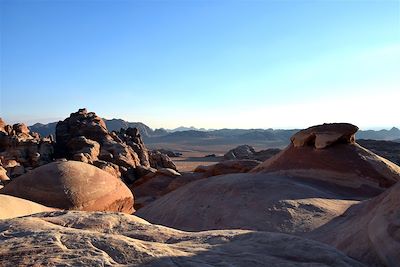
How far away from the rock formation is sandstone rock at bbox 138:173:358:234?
7666mm

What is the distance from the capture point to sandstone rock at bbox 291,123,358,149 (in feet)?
39.4

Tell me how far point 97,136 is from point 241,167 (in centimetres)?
1029

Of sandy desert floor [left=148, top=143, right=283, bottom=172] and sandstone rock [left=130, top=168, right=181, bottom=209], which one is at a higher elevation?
sandstone rock [left=130, top=168, right=181, bottom=209]

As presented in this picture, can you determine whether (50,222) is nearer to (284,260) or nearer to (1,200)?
(284,260)

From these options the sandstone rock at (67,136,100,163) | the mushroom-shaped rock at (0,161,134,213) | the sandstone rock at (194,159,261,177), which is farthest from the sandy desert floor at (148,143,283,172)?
the mushroom-shaped rock at (0,161,134,213)

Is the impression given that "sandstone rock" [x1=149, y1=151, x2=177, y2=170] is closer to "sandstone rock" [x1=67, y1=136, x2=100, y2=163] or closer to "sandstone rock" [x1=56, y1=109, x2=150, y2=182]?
"sandstone rock" [x1=56, y1=109, x2=150, y2=182]

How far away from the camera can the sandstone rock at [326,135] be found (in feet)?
39.4

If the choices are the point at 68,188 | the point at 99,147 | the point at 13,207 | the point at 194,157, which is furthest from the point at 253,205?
the point at 194,157

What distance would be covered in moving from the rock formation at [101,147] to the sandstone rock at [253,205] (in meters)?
7.67

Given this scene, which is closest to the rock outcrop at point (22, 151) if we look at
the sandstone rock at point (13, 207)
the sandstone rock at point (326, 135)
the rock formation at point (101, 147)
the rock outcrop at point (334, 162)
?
the rock formation at point (101, 147)

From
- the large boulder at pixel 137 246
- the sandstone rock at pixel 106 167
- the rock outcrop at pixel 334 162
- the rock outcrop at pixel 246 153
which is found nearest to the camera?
the large boulder at pixel 137 246

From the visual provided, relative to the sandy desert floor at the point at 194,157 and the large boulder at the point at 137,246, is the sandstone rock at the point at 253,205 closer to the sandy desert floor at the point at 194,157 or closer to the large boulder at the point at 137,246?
the large boulder at the point at 137,246

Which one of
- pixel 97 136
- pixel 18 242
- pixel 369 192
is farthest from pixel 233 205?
pixel 97 136

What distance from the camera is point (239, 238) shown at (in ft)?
12.5
